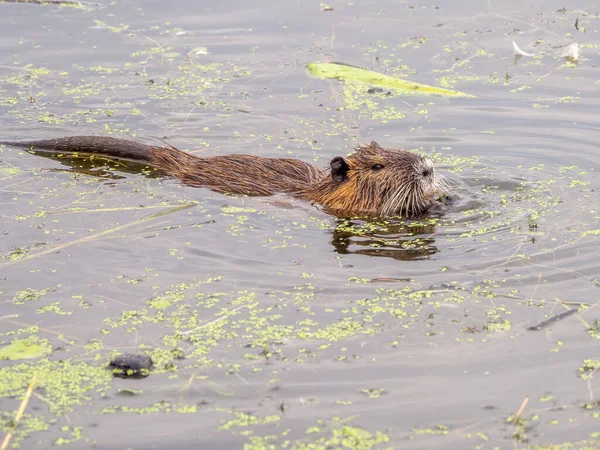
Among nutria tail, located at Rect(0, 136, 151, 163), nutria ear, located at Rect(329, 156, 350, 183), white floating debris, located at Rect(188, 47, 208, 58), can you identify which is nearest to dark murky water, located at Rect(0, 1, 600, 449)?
white floating debris, located at Rect(188, 47, 208, 58)

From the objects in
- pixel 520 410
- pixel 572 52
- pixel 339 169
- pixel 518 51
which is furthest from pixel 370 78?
pixel 520 410

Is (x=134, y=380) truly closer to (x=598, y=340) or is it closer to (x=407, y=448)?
(x=407, y=448)

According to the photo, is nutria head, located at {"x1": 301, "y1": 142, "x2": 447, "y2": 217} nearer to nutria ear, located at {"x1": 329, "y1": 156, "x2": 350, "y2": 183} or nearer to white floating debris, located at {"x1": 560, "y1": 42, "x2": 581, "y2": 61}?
nutria ear, located at {"x1": 329, "y1": 156, "x2": 350, "y2": 183}

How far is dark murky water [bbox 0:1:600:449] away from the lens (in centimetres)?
391

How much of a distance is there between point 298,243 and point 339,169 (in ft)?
2.61

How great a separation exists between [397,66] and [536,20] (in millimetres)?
1894

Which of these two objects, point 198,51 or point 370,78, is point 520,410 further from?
point 198,51

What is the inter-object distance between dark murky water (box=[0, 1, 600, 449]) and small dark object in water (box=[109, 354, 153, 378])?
0.29ft

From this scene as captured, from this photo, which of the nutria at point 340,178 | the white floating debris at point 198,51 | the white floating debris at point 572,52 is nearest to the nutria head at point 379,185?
the nutria at point 340,178

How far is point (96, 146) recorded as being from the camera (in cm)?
722

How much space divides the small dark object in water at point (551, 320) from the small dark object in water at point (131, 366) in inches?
69.6

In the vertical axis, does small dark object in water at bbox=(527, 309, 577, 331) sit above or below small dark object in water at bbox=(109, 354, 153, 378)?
above

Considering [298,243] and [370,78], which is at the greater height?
[370,78]

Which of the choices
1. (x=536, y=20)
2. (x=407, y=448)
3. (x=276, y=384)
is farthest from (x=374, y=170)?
(x=536, y=20)
